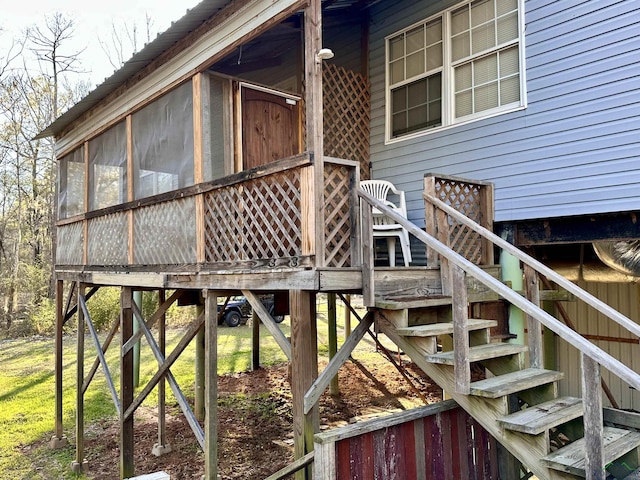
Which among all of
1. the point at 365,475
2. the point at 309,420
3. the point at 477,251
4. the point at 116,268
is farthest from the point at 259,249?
the point at 116,268

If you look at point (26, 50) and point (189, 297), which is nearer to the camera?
point (189, 297)

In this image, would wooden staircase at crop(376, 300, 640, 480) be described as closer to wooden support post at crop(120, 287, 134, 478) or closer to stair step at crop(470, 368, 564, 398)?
stair step at crop(470, 368, 564, 398)

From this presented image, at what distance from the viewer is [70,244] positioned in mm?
7875

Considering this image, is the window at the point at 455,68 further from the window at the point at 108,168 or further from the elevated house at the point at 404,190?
the window at the point at 108,168

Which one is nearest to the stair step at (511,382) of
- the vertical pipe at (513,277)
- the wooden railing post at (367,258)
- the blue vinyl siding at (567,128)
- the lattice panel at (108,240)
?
the wooden railing post at (367,258)

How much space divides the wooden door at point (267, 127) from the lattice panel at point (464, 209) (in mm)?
2460

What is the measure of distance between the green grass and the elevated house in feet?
1.70

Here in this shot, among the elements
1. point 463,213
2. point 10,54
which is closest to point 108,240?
point 463,213

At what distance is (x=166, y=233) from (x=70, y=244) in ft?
11.7

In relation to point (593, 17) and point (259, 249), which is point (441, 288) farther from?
point (593, 17)

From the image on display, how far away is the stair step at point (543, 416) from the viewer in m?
2.82

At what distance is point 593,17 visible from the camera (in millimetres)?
4336

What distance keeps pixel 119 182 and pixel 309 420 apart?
4.22 m

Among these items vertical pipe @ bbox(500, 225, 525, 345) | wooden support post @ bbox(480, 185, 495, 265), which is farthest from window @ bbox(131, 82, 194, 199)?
vertical pipe @ bbox(500, 225, 525, 345)
